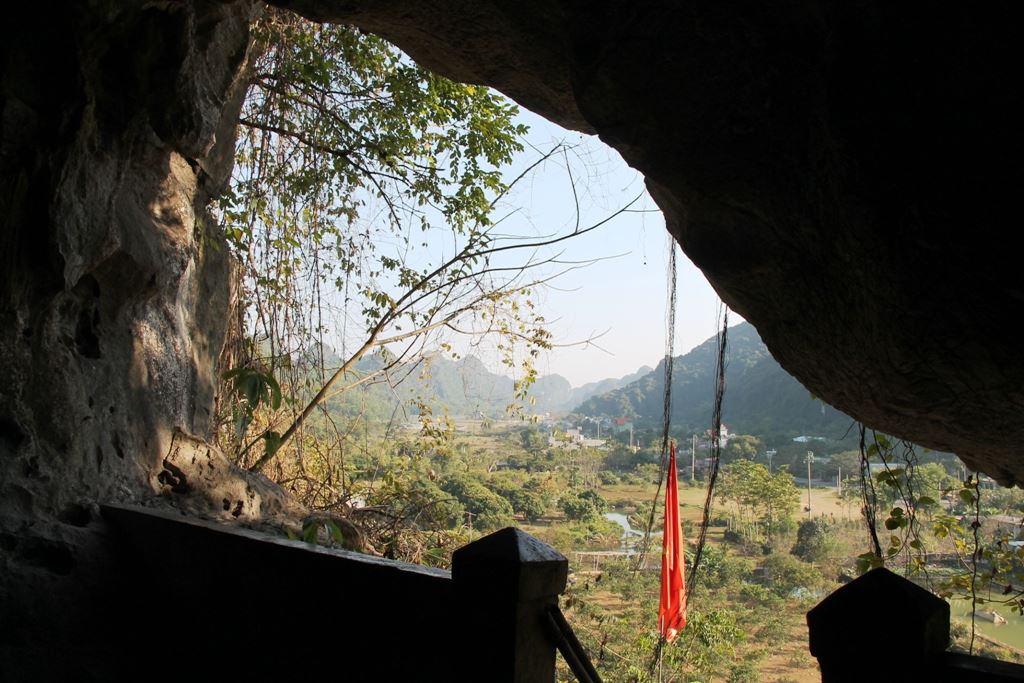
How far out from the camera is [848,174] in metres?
1.93

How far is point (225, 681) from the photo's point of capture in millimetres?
2443

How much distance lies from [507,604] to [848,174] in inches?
60.1

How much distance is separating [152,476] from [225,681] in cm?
144

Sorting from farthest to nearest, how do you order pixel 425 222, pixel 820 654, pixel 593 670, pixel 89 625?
pixel 425 222 < pixel 89 625 < pixel 593 670 < pixel 820 654

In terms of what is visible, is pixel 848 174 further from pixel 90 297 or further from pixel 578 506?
pixel 578 506

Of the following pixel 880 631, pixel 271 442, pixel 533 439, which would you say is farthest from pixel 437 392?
pixel 880 631

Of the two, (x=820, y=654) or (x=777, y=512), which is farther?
(x=777, y=512)

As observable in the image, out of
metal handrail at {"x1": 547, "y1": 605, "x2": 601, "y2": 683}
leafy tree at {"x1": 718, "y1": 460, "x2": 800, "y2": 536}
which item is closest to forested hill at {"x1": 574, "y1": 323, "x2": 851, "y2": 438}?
leafy tree at {"x1": 718, "y1": 460, "x2": 800, "y2": 536}

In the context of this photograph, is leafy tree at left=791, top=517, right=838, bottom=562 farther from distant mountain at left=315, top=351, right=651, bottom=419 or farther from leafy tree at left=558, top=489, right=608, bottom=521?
distant mountain at left=315, top=351, right=651, bottom=419

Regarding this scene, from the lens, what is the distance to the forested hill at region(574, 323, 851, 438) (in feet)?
47.4

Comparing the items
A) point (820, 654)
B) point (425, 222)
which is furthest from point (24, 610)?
point (425, 222)

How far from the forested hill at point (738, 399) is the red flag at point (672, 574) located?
207 cm

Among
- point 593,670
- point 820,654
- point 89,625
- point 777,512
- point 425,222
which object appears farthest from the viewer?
point 777,512

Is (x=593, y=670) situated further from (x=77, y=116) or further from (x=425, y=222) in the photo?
(x=425, y=222)
